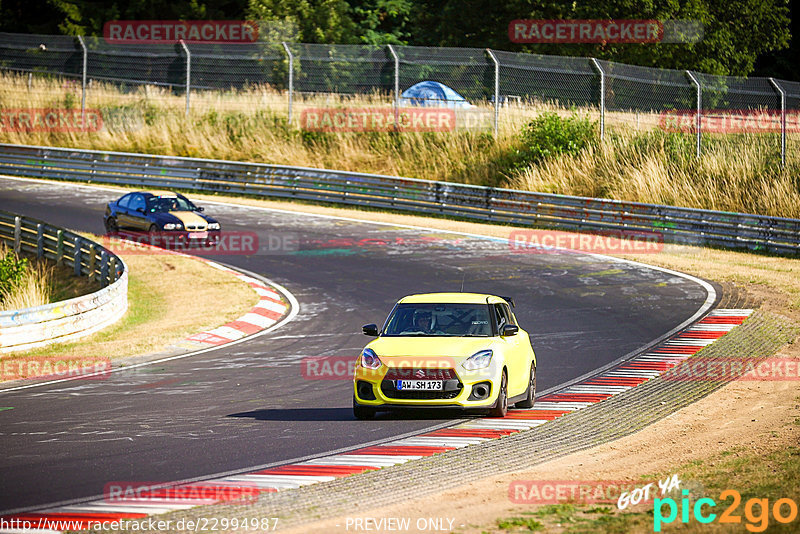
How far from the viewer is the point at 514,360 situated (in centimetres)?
1209

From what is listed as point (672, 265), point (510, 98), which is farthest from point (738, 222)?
point (510, 98)

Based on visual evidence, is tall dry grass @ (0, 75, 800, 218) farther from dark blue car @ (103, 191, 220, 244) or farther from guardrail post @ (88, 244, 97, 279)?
guardrail post @ (88, 244, 97, 279)

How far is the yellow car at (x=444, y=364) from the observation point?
37.3ft

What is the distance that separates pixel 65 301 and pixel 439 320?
818 cm

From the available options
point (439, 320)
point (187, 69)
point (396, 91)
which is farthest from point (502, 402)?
point (187, 69)

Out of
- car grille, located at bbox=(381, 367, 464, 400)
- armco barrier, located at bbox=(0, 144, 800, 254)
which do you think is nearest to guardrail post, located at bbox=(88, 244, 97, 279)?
armco barrier, located at bbox=(0, 144, 800, 254)

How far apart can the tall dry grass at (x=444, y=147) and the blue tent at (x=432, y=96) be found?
0.90m

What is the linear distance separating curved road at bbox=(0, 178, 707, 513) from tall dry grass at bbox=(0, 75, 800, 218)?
6.33 meters

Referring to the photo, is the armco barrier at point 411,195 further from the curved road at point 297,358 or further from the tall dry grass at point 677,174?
the curved road at point 297,358

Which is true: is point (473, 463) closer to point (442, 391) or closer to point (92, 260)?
point (442, 391)

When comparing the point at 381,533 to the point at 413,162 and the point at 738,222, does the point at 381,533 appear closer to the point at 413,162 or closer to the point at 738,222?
the point at 738,222

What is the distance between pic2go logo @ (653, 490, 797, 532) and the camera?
23.1 feet

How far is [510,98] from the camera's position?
36156mm

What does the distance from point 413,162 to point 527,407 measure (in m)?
25.4
